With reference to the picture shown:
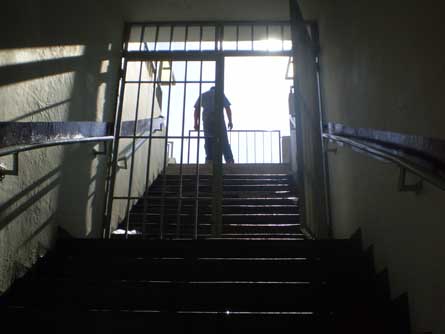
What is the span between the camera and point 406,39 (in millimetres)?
1912

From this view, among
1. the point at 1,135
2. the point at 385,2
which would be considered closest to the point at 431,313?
the point at 385,2

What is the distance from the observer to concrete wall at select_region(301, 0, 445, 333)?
5.37 ft

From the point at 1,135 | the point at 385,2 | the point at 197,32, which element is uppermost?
the point at 197,32

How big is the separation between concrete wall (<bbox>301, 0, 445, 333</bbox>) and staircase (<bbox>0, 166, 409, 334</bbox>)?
0.23m

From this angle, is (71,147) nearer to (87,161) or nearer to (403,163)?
(87,161)

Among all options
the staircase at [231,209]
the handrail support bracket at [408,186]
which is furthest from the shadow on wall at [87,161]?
the handrail support bracket at [408,186]

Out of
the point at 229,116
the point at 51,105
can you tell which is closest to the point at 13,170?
the point at 51,105

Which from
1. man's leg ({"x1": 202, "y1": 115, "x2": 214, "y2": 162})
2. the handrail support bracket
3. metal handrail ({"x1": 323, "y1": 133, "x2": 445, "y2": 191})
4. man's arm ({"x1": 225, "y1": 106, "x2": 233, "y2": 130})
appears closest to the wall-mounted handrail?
metal handrail ({"x1": 323, "y1": 133, "x2": 445, "y2": 191})

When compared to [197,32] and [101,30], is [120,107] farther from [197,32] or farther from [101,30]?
[197,32]

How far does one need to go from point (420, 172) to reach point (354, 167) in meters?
1.44

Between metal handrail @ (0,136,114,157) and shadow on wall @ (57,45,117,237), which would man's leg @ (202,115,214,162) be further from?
metal handrail @ (0,136,114,157)

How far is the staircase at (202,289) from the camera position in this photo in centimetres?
179

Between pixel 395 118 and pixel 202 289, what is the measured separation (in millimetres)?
1350

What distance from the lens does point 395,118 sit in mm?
2055
